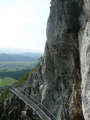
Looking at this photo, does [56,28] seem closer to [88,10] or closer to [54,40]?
[54,40]

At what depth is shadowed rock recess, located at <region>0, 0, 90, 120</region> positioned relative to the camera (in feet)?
72.4

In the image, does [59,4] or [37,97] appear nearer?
[59,4]

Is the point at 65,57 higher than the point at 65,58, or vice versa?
the point at 65,57

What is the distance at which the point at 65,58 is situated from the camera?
1038 inches

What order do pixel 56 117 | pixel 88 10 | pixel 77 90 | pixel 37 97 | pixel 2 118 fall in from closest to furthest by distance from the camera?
pixel 88 10
pixel 77 90
pixel 56 117
pixel 37 97
pixel 2 118

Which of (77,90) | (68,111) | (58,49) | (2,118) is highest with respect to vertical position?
(58,49)

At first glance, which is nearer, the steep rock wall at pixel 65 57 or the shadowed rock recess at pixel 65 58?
the shadowed rock recess at pixel 65 58

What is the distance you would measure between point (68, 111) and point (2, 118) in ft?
109

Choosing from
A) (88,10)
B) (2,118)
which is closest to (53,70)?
(88,10)

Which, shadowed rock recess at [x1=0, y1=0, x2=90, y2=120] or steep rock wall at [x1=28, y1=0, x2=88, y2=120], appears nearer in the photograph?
shadowed rock recess at [x1=0, y1=0, x2=90, y2=120]

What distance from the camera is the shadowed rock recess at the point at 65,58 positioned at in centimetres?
2208

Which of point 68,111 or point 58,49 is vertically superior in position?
→ point 58,49

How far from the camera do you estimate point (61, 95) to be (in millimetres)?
28328

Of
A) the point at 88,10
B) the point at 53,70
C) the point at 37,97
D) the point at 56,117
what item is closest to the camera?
the point at 88,10
